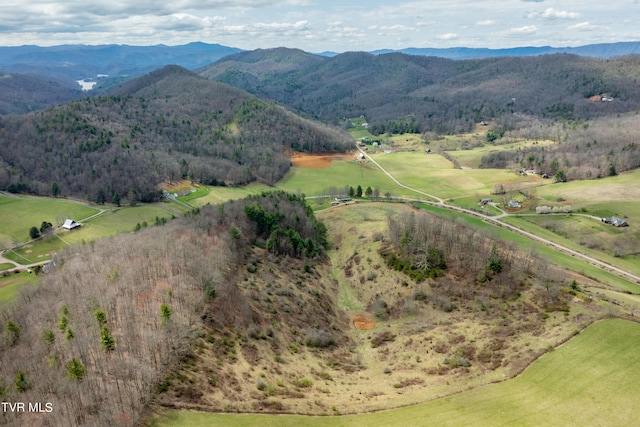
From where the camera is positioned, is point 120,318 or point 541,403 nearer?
point 541,403

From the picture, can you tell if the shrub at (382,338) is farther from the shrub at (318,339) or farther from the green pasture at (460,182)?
the green pasture at (460,182)

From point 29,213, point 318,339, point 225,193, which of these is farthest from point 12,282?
point 225,193

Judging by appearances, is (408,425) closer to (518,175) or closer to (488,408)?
(488,408)

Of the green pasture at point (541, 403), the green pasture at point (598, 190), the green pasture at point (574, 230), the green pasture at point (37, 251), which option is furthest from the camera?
the green pasture at point (598, 190)

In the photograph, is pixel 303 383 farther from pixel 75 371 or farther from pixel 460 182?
pixel 460 182

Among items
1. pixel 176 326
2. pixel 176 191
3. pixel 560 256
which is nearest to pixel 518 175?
pixel 560 256

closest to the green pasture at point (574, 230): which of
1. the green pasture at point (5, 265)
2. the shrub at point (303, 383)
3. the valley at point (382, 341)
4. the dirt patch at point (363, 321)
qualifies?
the valley at point (382, 341)
